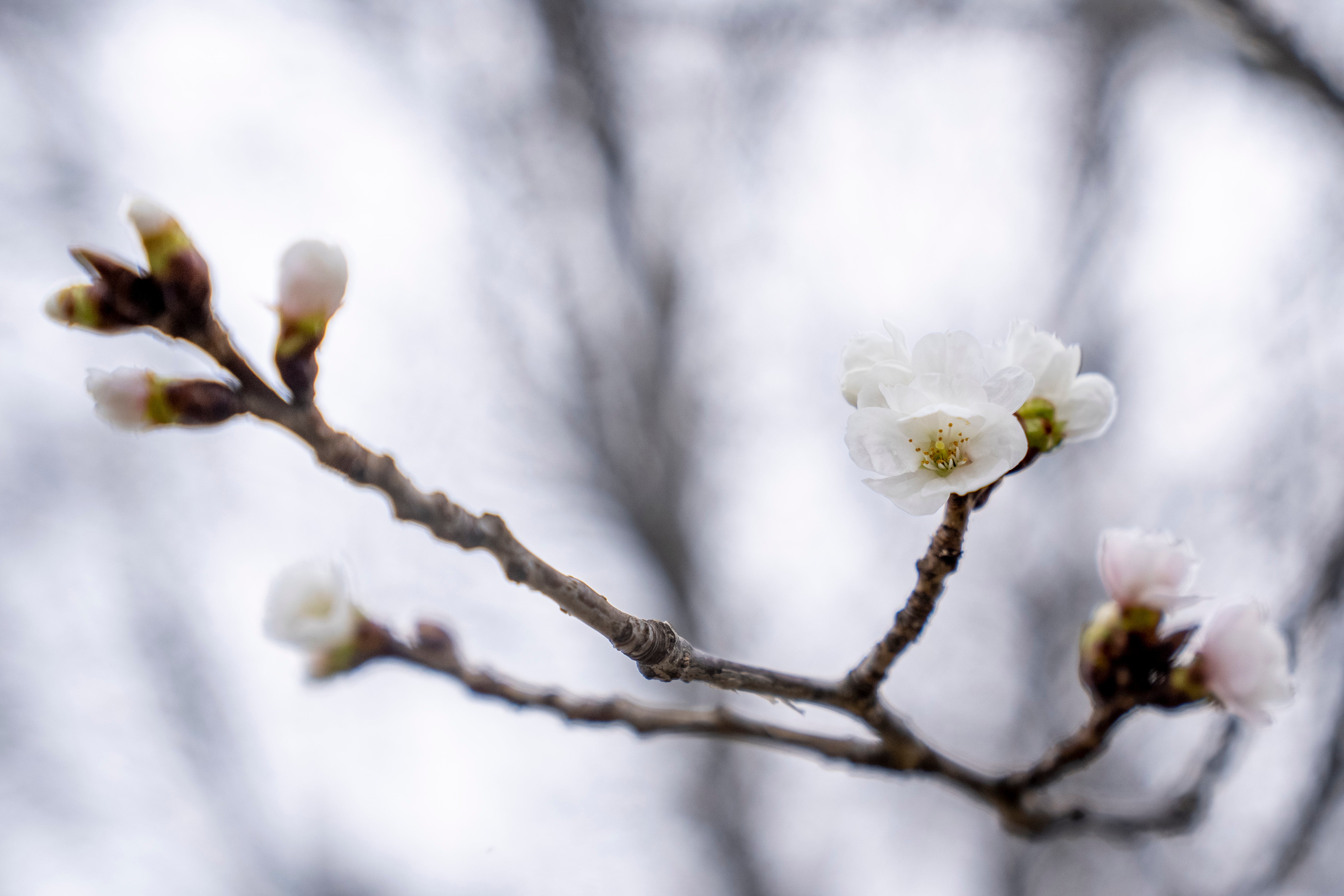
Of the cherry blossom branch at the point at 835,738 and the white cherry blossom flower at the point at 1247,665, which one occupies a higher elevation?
the white cherry blossom flower at the point at 1247,665

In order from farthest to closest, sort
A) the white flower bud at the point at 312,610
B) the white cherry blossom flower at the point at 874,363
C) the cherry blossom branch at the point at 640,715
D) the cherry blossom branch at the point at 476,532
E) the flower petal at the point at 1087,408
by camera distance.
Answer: the white flower bud at the point at 312,610
the cherry blossom branch at the point at 640,715
the flower petal at the point at 1087,408
the white cherry blossom flower at the point at 874,363
the cherry blossom branch at the point at 476,532

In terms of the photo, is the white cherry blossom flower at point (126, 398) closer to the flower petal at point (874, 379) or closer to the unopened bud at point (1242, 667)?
the flower petal at point (874, 379)

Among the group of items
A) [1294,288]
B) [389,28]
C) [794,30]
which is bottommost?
[1294,288]

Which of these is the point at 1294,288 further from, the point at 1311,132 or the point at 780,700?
the point at 780,700

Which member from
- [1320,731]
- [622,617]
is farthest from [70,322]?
[1320,731]

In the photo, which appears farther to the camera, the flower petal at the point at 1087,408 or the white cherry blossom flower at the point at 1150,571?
the white cherry blossom flower at the point at 1150,571

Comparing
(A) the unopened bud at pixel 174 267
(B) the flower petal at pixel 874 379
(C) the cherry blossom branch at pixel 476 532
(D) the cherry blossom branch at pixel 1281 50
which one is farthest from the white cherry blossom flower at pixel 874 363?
(D) the cherry blossom branch at pixel 1281 50

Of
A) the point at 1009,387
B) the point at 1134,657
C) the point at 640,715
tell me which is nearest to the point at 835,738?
the point at 640,715
